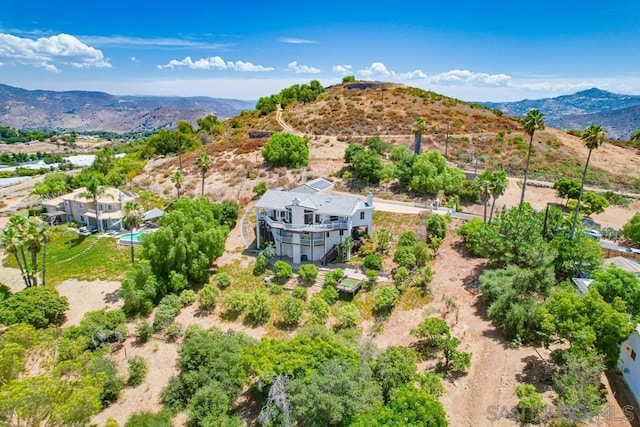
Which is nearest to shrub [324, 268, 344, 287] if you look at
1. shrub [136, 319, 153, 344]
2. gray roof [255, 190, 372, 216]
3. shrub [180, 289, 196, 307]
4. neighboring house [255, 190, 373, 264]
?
neighboring house [255, 190, 373, 264]

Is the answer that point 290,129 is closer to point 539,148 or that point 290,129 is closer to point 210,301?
point 539,148

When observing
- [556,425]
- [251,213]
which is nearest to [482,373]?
[556,425]

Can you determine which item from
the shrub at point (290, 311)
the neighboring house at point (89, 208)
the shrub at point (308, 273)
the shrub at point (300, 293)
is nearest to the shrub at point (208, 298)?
the shrub at point (290, 311)

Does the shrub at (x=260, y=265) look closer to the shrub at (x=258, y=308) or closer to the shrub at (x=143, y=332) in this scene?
the shrub at (x=258, y=308)

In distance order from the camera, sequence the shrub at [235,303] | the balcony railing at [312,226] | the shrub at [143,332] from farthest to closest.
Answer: the balcony railing at [312,226] < the shrub at [235,303] < the shrub at [143,332]

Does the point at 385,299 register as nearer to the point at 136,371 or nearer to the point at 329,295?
the point at 329,295

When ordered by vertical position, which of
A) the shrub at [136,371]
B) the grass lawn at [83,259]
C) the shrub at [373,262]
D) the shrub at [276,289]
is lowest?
the shrub at [136,371]
